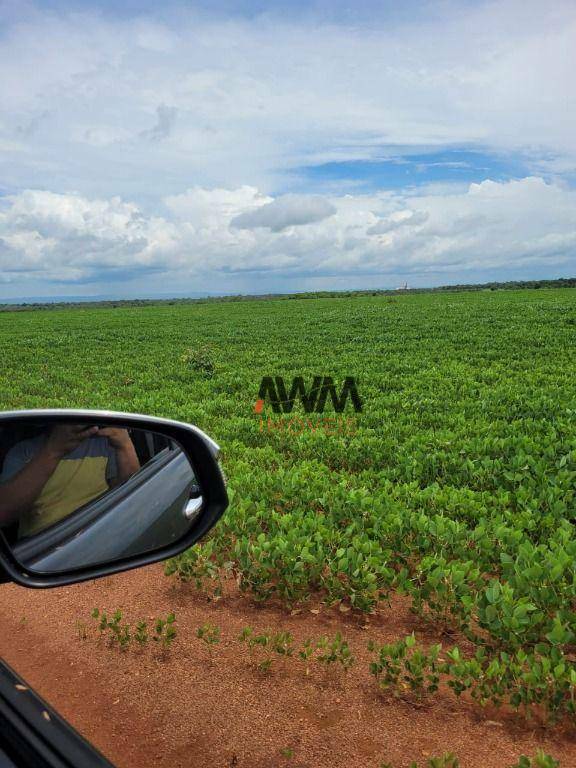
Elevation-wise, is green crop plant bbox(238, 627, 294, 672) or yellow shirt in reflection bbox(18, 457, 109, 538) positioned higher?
yellow shirt in reflection bbox(18, 457, 109, 538)

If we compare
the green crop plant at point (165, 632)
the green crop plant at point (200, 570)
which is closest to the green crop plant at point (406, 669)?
the green crop plant at point (165, 632)

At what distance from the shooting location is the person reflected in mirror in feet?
5.15

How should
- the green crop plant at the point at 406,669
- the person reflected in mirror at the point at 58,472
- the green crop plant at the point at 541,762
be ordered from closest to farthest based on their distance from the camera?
the person reflected in mirror at the point at 58,472
the green crop plant at the point at 541,762
the green crop plant at the point at 406,669

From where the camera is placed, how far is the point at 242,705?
3227mm

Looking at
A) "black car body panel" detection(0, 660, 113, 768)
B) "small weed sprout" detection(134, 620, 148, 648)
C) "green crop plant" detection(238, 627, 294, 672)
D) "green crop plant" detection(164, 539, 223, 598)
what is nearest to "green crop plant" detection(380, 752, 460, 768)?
"green crop plant" detection(238, 627, 294, 672)

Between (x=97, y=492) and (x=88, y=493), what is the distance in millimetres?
48

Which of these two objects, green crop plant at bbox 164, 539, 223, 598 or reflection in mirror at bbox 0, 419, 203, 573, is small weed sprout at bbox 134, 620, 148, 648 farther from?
reflection in mirror at bbox 0, 419, 203, 573

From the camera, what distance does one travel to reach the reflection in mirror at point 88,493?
1591mm

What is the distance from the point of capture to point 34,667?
12.1 ft

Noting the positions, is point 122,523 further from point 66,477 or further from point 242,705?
point 242,705

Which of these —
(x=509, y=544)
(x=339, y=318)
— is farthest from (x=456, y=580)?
(x=339, y=318)
